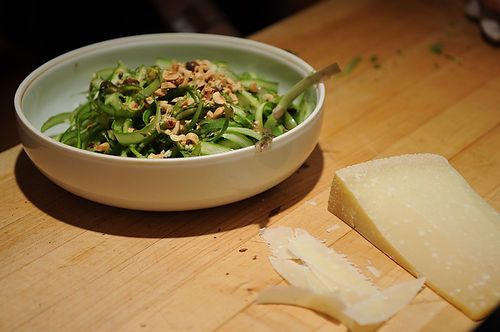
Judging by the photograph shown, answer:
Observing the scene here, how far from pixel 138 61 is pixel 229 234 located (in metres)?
0.70

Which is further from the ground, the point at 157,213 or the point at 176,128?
the point at 176,128

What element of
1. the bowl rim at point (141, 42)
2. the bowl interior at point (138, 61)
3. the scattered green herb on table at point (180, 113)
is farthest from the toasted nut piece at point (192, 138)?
the bowl interior at point (138, 61)

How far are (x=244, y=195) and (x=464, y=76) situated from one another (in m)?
1.12

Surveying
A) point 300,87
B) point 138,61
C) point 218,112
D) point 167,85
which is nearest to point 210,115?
point 218,112

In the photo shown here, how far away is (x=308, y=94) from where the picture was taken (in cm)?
154

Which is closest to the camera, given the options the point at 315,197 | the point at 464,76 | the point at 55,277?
the point at 55,277

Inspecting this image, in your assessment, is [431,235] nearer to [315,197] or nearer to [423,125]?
[315,197]

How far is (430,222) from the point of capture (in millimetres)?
1242

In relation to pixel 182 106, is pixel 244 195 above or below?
below

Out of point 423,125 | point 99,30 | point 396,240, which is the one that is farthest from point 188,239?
point 99,30

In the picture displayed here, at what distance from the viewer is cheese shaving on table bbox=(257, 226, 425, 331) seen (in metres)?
1.07

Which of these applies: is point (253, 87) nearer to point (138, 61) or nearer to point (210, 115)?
point (210, 115)

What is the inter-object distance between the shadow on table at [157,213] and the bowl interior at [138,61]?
220mm

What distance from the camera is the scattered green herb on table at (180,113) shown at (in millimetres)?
1323
